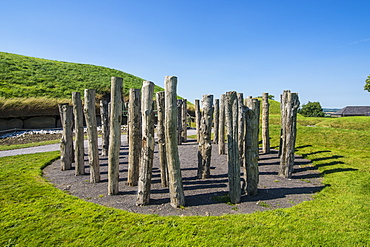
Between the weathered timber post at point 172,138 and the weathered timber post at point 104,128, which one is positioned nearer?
the weathered timber post at point 172,138

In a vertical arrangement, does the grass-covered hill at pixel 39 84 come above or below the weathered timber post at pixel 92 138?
above

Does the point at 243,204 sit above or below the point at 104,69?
below

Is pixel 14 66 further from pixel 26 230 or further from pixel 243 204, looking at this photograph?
pixel 243 204

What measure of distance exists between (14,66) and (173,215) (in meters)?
29.1

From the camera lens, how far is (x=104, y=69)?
36.6 metres

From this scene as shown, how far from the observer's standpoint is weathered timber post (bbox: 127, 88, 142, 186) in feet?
21.3

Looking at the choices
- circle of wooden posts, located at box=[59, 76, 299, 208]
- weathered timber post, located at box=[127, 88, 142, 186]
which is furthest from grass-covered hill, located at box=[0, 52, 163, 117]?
weathered timber post, located at box=[127, 88, 142, 186]

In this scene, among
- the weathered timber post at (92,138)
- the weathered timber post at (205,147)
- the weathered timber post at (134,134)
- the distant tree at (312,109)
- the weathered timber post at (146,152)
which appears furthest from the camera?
the distant tree at (312,109)

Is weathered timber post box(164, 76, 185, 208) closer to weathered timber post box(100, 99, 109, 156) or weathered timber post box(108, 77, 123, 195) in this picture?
weathered timber post box(108, 77, 123, 195)

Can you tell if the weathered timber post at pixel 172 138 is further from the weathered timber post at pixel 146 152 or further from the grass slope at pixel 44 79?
the grass slope at pixel 44 79

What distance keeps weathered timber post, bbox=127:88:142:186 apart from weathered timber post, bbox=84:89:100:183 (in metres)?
1.18

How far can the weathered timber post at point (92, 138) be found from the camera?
714 centimetres

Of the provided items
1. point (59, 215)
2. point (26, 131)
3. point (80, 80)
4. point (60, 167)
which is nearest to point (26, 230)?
point (59, 215)

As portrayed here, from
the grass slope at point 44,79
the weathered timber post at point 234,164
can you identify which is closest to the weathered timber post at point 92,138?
the weathered timber post at point 234,164
